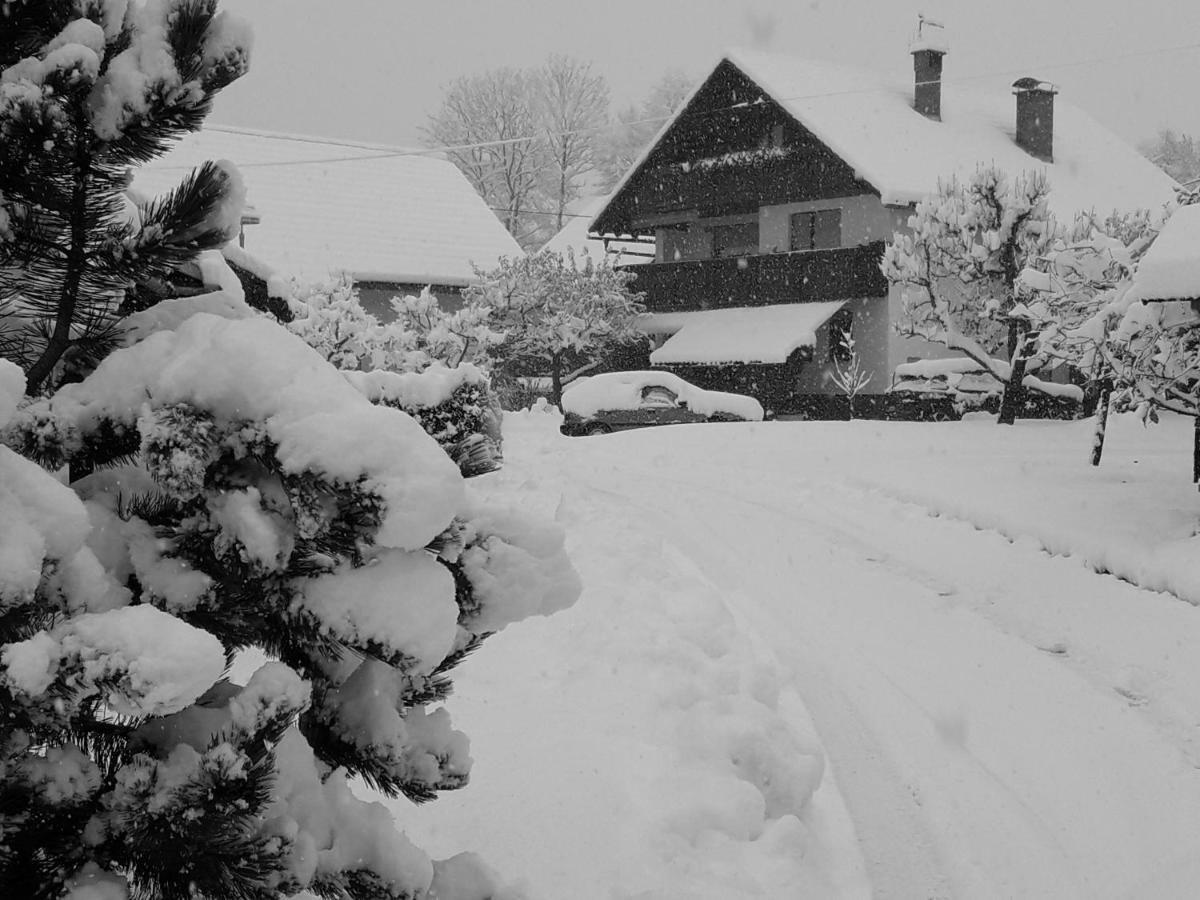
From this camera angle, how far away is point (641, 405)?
2089 cm

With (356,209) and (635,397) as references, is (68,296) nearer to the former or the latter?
(635,397)

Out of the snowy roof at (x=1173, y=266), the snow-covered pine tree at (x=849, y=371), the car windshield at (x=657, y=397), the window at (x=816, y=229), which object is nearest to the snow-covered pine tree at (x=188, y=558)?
the snowy roof at (x=1173, y=266)

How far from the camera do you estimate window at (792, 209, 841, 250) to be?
3052 centimetres

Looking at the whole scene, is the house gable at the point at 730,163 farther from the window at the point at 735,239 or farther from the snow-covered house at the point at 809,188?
the window at the point at 735,239

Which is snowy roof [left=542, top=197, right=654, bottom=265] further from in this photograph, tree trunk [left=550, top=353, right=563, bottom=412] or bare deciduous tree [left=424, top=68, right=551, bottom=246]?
tree trunk [left=550, top=353, right=563, bottom=412]

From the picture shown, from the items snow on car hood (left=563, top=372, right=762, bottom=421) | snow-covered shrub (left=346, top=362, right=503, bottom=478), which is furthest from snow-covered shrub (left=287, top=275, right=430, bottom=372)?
snow-covered shrub (left=346, top=362, right=503, bottom=478)

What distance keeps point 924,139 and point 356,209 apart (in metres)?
16.9

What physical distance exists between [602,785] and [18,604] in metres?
2.61

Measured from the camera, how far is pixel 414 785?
1.95 metres

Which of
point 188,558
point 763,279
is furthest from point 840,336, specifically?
point 188,558

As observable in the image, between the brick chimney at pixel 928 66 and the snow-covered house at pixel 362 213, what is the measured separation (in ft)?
44.4

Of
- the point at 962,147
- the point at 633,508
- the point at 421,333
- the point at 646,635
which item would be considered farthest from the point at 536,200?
the point at 646,635

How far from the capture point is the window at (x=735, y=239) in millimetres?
33906

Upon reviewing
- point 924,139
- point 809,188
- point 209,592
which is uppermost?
point 924,139
